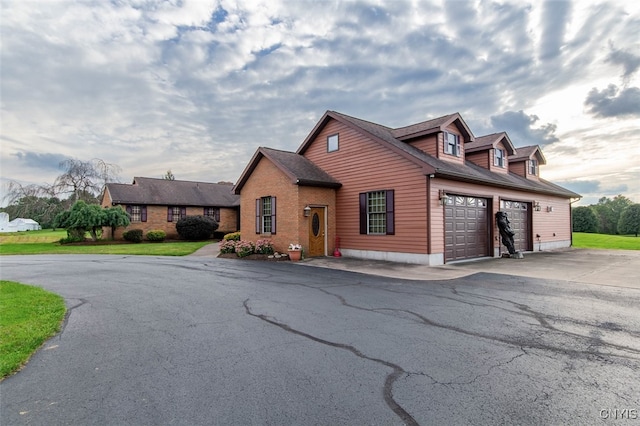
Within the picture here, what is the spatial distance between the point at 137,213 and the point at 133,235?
256 centimetres

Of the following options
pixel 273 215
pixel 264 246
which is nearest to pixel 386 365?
pixel 264 246

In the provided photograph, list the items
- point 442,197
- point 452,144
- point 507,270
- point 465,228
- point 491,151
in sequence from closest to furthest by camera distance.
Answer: point 507,270 < point 442,197 < point 465,228 < point 452,144 < point 491,151

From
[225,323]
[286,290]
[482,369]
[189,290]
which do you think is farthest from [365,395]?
[189,290]

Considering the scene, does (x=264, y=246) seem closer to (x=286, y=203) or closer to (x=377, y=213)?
(x=286, y=203)

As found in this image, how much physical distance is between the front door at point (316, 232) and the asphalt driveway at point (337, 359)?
7.54 m

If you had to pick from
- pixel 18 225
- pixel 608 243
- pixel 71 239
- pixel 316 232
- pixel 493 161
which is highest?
pixel 493 161

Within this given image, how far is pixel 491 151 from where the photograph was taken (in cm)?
1788

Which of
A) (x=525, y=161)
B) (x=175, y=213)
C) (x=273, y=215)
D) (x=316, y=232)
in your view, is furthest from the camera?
(x=175, y=213)

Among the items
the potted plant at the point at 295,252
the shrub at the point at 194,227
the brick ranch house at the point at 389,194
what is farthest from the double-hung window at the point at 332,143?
the shrub at the point at 194,227

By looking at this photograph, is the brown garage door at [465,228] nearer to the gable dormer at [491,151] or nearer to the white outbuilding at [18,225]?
the gable dormer at [491,151]

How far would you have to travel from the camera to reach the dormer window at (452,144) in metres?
14.9

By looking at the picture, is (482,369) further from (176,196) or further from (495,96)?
(176,196)

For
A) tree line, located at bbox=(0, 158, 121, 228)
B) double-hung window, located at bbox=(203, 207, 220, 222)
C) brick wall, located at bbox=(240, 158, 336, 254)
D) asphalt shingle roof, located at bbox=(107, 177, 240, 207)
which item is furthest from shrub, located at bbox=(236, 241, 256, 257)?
tree line, located at bbox=(0, 158, 121, 228)

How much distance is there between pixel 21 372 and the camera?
3531 millimetres
